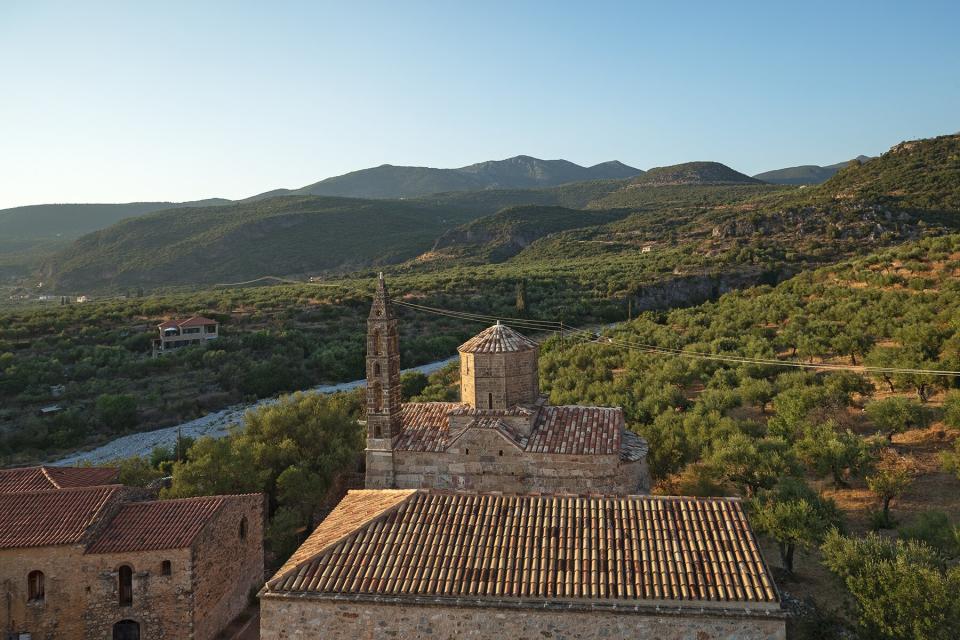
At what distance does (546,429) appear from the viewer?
51.7ft

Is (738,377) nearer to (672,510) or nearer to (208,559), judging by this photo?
(672,510)

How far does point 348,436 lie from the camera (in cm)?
2236

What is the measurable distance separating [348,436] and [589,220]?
265 feet

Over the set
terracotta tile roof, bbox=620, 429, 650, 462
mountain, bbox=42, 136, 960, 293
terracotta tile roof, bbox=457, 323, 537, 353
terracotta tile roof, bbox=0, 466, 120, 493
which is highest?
mountain, bbox=42, 136, 960, 293

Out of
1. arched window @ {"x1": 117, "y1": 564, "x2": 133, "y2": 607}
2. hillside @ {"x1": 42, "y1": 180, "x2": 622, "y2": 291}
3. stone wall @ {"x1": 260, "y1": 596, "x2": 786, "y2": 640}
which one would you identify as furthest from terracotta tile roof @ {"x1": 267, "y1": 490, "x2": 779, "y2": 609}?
hillside @ {"x1": 42, "y1": 180, "x2": 622, "y2": 291}

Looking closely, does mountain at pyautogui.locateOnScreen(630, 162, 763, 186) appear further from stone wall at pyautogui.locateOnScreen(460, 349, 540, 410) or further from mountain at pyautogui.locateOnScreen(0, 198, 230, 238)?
stone wall at pyautogui.locateOnScreen(460, 349, 540, 410)

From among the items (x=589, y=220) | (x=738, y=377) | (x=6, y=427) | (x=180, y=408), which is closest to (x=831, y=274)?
(x=738, y=377)

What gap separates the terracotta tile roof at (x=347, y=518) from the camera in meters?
10.9

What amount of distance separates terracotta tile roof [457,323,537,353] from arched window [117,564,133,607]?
8.59 m

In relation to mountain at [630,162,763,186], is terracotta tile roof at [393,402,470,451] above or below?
below

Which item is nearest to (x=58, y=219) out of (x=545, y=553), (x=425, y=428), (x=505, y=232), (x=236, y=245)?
(x=236, y=245)

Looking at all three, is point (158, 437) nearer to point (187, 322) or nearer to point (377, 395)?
point (187, 322)

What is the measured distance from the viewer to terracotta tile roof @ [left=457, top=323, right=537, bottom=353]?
53.2 feet

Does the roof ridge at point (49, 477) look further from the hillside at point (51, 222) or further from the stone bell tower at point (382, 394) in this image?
the hillside at point (51, 222)
